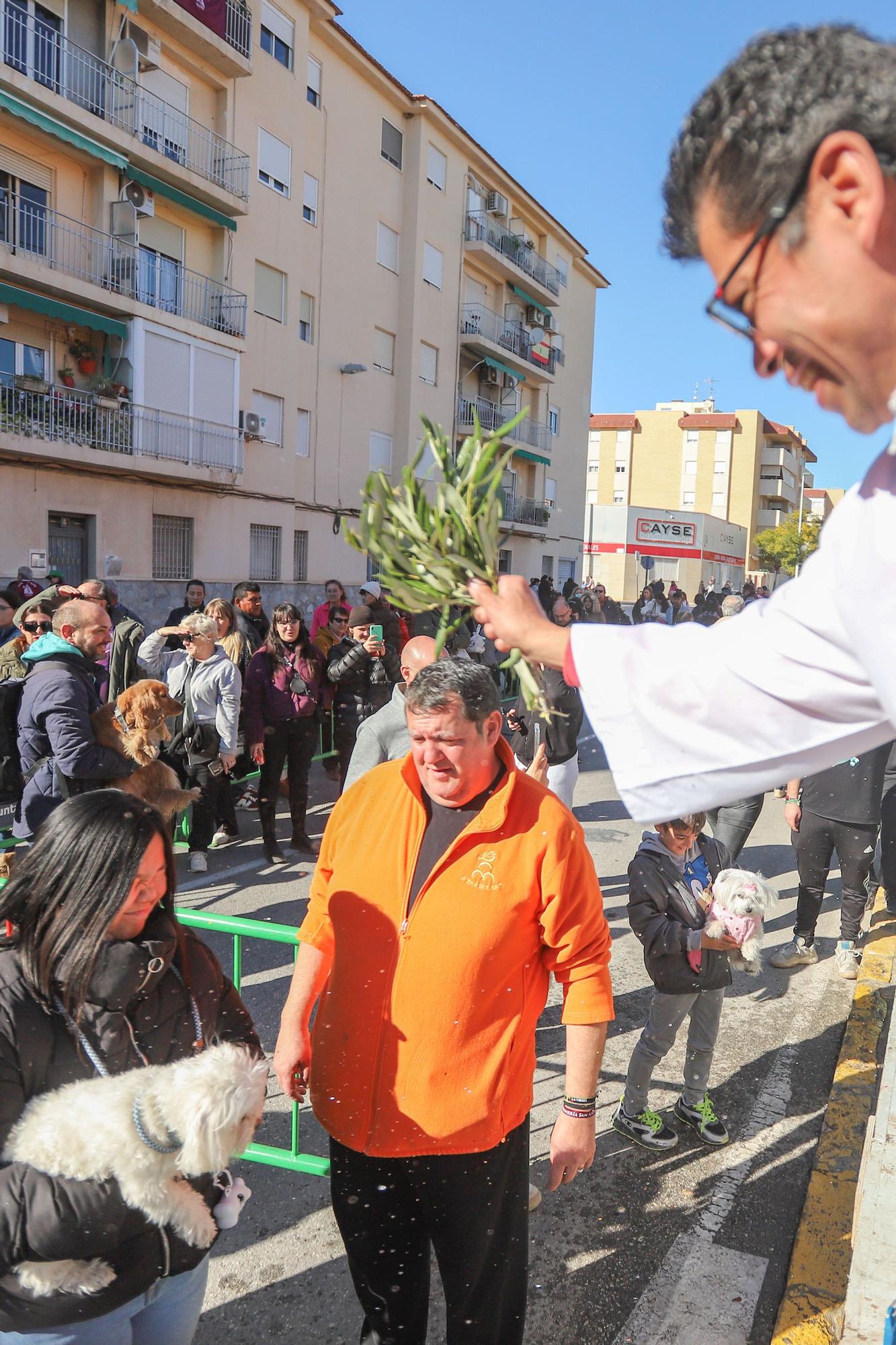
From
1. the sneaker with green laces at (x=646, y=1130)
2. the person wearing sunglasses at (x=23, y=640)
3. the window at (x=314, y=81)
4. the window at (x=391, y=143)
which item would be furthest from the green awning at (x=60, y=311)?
the sneaker with green laces at (x=646, y=1130)

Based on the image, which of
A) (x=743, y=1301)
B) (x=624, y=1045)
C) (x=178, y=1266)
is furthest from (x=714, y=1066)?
(x=178, y=1266)

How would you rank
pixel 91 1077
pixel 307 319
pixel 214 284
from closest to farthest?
pixel 91 1077, pixel 214 284, pixel 307 319

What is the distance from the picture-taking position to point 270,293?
23109 millimetres

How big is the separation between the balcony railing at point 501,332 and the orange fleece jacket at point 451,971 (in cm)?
3015

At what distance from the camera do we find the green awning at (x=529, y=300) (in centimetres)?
3447

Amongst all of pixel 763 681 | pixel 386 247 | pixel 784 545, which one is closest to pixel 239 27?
pixel 386 247

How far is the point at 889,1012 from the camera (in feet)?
17.6

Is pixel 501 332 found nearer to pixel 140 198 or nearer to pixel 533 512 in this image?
pixel 533 512

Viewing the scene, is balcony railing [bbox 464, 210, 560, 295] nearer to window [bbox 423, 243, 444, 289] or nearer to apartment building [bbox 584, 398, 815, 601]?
window [bbox 423, 243, 444, 289]

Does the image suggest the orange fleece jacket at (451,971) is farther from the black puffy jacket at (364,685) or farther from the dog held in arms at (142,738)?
the black puffy jacket at (364,685)

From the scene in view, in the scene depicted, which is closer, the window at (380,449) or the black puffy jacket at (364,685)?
the black puffy jacket at (364,685)

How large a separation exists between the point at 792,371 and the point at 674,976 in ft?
10.9

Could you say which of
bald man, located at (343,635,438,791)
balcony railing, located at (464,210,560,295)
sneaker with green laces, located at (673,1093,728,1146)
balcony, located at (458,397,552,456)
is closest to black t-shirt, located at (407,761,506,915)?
bald man, located at (343,635,438,791)

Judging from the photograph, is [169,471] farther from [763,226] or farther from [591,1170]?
[763,226]
